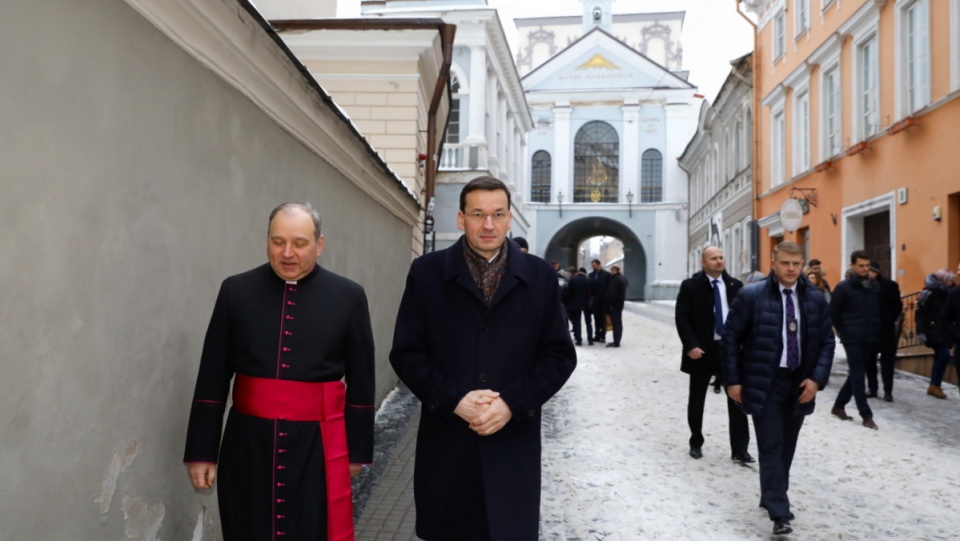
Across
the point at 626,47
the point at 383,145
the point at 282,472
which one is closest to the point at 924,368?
the point at 383,145

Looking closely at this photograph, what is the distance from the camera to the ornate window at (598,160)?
45.7 m

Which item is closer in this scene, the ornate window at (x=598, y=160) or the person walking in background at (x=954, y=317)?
the person walking in background at (x=954, y=317)

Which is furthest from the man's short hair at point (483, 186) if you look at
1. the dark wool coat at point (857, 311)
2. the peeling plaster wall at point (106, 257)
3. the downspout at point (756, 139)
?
the downspout at point (756, 139)

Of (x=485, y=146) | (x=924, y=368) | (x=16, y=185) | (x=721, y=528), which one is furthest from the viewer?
(x=485, y=146)

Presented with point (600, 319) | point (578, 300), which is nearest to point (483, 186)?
point (578, 300)

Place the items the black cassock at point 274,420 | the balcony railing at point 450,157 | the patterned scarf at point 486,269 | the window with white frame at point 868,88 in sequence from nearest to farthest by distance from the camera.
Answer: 1. the black cassock at point 274,420
2. the patterned scarf at point 486,269
3. the window with white frame at point 868,88
4. the balcony railing at point 450,157

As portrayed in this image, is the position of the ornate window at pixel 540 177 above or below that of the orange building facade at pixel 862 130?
above

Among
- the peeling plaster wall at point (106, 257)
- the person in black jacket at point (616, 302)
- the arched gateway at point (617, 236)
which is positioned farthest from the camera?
the arched gateway at point (617, 236)

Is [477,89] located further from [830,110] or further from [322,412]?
[322,412]

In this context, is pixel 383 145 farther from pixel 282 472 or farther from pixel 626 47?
pixel 626 47

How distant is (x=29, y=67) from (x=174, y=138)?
938 millimetres

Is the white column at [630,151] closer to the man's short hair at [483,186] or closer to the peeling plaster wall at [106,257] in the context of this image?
the peeling plaster wall at [106,257]

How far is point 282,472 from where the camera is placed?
254 centimetres

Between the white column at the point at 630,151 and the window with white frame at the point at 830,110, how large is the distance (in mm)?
26814
